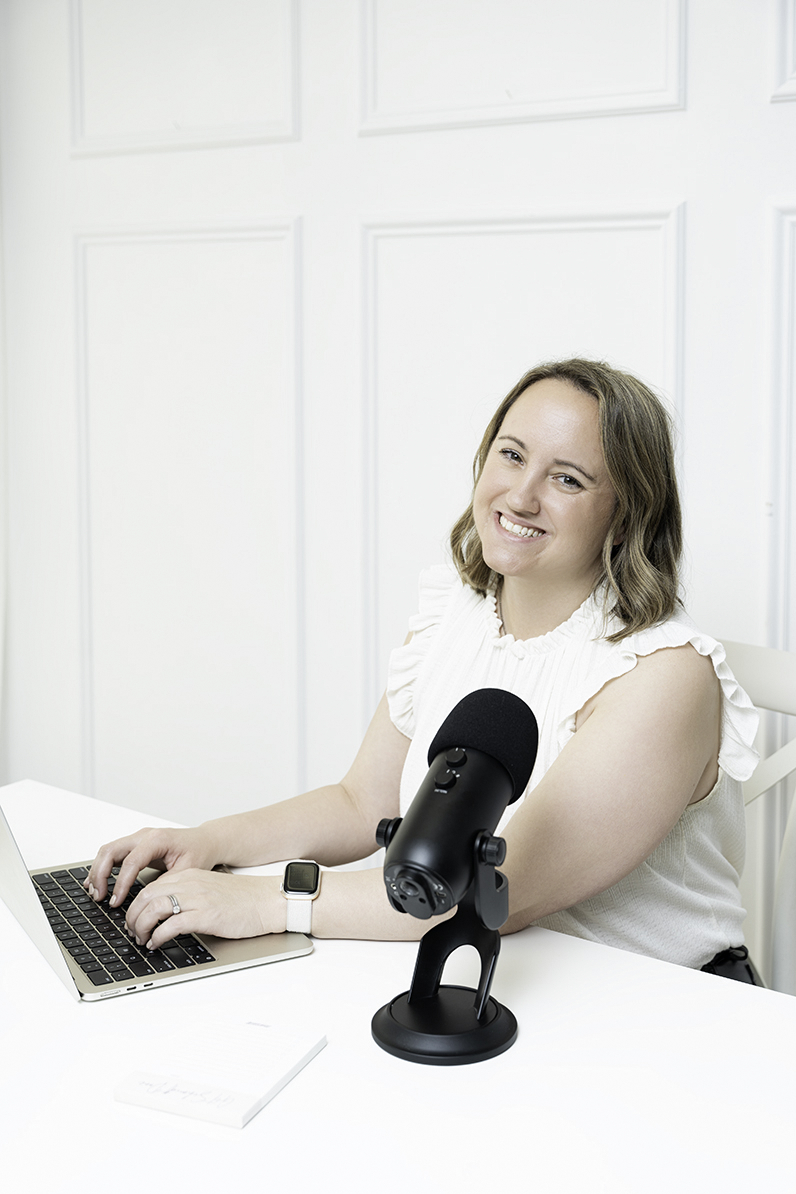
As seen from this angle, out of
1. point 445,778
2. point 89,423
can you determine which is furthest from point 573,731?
point 89,423

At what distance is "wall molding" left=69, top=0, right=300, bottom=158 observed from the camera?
243 cm

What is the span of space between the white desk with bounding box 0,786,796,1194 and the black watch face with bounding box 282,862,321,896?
7cm

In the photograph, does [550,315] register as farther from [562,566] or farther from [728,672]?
[728,672]

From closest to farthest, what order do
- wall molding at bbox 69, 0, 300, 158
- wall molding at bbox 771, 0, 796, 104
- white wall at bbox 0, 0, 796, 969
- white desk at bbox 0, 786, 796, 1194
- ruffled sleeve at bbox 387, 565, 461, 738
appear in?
white desk at bbox 0, 786, 796, 1194, ruffled sleeve at bbox 387, 565, 461, 738, wall molding at bbox 771, 0, 796, 104, white wall at bbox 0, 0, 796, 969, wall molding at bbox 69, 0, 300, 158

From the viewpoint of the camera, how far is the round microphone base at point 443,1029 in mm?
938

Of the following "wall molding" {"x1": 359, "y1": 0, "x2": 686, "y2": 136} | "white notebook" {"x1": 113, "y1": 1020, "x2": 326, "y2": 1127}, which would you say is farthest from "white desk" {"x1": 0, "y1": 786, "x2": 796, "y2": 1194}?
"wall molding" {"x1": 359, "y1": 0, "x2": 686, "y2": 136}

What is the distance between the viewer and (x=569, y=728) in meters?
1.40

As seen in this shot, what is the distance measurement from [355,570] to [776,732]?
973 mm

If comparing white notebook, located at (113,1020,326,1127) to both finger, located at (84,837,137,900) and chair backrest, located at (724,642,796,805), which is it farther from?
chair backrest, located at (724,642,796,805)

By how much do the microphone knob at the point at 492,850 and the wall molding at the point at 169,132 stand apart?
6.51ft

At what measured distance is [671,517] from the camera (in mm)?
1544

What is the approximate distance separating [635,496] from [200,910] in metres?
0.78

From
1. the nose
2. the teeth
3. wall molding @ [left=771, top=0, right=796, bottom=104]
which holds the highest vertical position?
wall molding @ [left=771, top=0, right=796, bottom=104]

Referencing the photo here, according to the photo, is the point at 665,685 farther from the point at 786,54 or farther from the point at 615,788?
the point at 786,54
